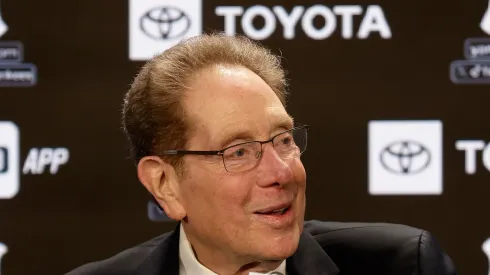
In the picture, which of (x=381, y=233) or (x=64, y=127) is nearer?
(x=381, y=233)

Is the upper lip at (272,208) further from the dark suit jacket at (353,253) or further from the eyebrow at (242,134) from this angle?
the dark suit jacket at (353,253)

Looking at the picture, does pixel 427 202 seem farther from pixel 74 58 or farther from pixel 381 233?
pixel 74 58

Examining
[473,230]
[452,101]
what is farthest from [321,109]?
[473,230]

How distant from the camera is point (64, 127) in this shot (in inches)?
106

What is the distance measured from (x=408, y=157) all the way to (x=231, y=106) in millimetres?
1095

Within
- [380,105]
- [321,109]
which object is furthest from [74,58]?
[380,105]

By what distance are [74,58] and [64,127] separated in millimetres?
215

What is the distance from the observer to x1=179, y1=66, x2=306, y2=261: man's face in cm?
168

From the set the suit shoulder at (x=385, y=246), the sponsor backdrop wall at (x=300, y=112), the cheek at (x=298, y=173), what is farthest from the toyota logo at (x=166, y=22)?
the cheek at (x=298, y=173)

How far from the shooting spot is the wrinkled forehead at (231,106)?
5.65 feet

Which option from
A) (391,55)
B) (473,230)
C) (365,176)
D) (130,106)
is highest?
(391,55)

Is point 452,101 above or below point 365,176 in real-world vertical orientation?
above

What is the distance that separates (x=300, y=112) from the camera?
2678mm

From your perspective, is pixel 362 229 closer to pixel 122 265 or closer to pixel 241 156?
pixel 241 156
